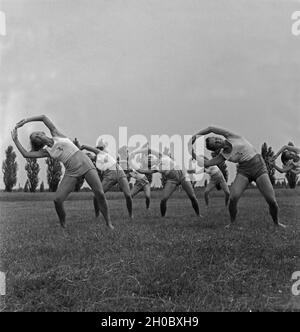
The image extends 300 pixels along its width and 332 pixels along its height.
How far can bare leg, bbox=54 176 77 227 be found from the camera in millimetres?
6992

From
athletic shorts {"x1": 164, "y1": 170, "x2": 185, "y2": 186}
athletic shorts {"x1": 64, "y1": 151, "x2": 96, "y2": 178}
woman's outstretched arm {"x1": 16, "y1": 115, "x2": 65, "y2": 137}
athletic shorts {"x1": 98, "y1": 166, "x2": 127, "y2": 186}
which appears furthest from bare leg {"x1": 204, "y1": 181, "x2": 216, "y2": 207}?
woman's outstretched arm {"x1": 16, "y1": 115, "x2": 65, "y2": 137}

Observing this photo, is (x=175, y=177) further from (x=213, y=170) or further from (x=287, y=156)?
(x=287, y=156)

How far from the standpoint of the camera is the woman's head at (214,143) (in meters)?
7.07

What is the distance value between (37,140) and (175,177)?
2.50m

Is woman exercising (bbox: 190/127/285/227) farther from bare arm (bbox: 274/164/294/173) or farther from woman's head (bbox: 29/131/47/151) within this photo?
woman's head (bbox: 29/131/47/151)

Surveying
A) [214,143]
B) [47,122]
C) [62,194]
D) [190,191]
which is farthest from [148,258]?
[47,122]

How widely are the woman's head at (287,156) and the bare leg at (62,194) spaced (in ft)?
11.3

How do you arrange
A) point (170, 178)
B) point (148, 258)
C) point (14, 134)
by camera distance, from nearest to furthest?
point (148, 258), point (14, 134), point (170, 178)

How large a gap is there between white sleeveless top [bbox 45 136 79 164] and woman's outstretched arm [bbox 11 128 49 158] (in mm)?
93

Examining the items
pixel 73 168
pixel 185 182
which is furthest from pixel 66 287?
pixel 185 182

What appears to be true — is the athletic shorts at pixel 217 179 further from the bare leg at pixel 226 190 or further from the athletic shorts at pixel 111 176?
the athletic shorts at pixel 111 176

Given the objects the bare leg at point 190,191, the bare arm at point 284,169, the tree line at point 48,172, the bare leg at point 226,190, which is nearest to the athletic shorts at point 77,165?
the tree line at point 48,172

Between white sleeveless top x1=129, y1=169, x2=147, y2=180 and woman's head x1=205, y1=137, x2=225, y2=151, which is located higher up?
woman's head x1=205, y1=137, x2=225, y2=151

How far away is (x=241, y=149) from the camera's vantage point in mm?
7094
